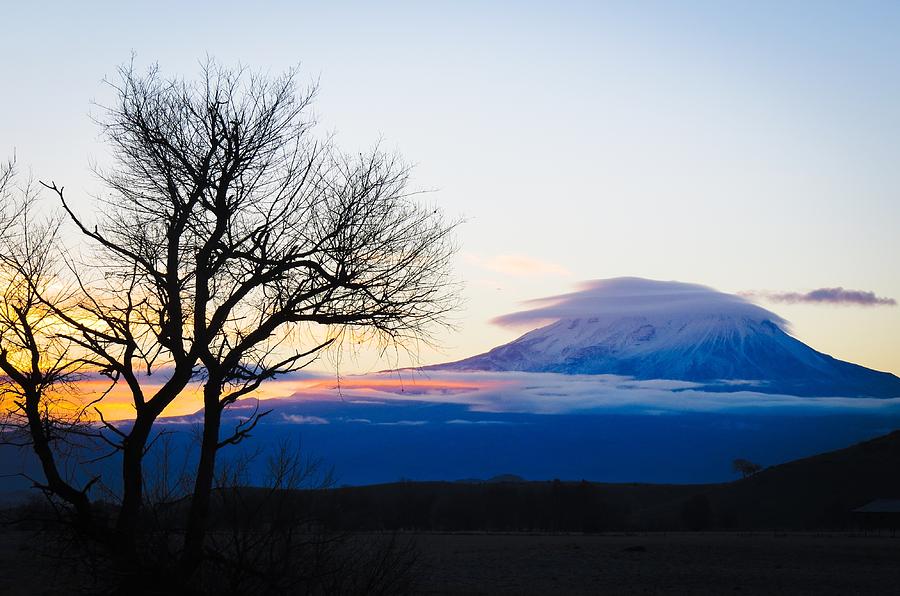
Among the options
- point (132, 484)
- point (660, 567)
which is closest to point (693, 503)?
point (660, 567)

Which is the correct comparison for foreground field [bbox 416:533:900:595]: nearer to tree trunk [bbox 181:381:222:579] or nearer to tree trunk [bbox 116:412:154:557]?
tree trunk [bbox 181:381:222:579]

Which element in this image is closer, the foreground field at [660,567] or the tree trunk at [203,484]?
the tree trunk at [203,484]

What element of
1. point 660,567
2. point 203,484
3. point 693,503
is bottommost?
point 693,503

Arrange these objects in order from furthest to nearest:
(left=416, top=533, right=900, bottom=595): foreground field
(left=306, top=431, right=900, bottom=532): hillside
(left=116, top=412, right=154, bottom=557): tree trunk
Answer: (left=306, top=431, right=900, bottom=532): hillside < (left=416, top=533, right=900, bottom=595): foreground field < (left=116, top=412, right=154, bottom=557): tree trunk

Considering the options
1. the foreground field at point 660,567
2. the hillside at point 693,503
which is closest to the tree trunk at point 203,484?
the foreground field at point 660,567

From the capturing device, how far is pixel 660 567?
144 ft

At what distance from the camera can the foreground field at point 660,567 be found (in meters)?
33.8

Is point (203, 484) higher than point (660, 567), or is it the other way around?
point (203, 484)

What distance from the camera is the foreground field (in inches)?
1331

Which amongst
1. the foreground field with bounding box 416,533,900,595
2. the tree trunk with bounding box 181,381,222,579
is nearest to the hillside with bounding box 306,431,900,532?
the foreground field with bounding box 416,533,900,595

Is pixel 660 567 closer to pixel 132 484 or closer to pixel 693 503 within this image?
pixel 132 484

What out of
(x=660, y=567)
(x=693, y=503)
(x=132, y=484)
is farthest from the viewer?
(x=693, y=503)

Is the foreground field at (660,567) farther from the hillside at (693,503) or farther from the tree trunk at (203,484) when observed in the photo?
the hillside at (693,503)

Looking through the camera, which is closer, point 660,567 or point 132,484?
point 132,484
